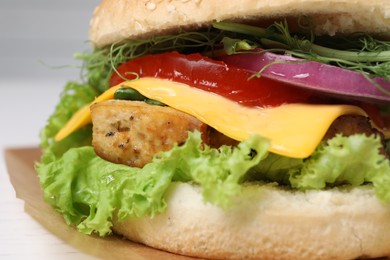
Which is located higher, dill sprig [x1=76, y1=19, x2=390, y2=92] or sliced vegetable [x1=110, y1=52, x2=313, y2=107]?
dill sprig [x1=76, y1=19, x2=390, y2=92]

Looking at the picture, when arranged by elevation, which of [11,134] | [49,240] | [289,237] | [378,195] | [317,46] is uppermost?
[317,46]

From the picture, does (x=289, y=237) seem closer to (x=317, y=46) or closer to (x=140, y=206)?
(x=140, y=206)

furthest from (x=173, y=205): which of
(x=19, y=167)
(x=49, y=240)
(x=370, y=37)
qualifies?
(x=19, y=167)

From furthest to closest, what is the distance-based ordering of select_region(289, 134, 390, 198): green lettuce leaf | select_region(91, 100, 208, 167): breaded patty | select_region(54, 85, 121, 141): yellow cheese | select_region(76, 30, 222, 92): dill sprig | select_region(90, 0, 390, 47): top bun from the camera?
select_region(54, 85, 121, 141): yellow cheese → select_region(76, 30, 222, 92): dill sprig → select_region(91, 100, 208, 167): breaded patty → select_region(90, 0, 390, 47): top bun → select_region(289, 134, 390, 198): green lettuce leaf

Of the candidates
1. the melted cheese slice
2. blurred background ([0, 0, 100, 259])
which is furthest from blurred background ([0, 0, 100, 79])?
the melted cheese slice

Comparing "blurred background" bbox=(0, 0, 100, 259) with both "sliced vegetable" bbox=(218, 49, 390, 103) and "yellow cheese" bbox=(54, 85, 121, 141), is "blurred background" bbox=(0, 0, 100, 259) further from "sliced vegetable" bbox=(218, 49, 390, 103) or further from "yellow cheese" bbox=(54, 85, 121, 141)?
"sliced vegetable" bbox=(218, 49, 390, 103)

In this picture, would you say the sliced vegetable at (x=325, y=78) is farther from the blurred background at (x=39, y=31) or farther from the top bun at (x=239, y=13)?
the blurred background at (x=39, y=31)

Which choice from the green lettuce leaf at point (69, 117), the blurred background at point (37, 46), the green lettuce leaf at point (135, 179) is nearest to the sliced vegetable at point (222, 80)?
the green lettuce leaf at point (135, 179)

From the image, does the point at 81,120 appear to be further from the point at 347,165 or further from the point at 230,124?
the point at 347,165
